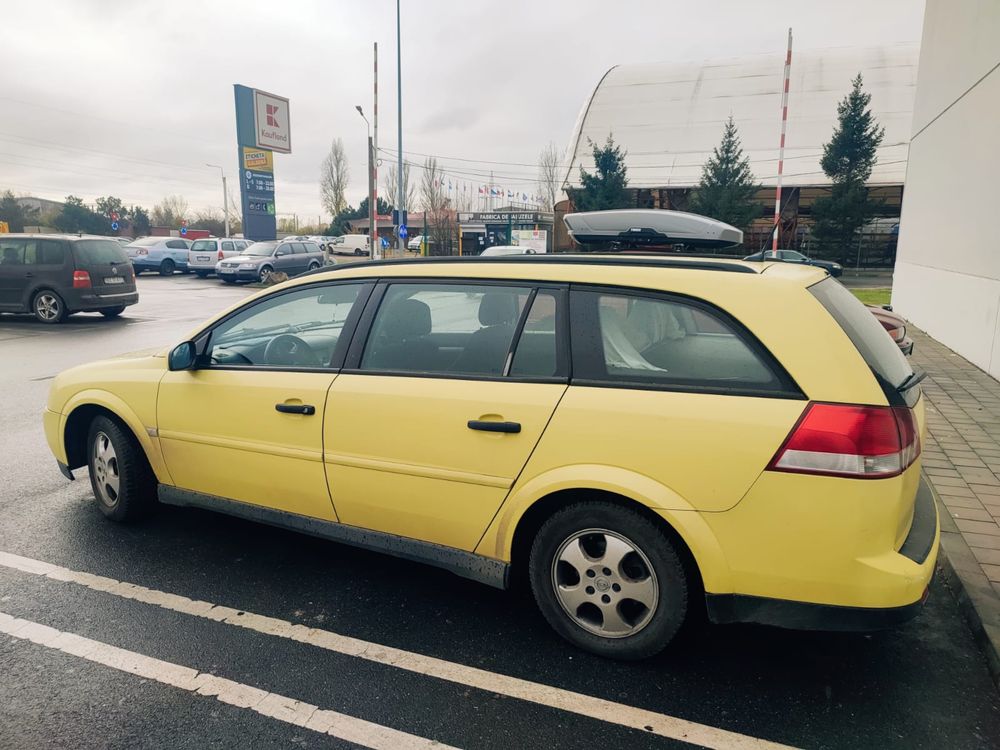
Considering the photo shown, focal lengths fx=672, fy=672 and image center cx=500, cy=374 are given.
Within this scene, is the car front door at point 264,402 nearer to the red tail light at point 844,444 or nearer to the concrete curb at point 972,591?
the red tail light at point 844,444

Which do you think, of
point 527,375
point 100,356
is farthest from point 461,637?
point 100,356

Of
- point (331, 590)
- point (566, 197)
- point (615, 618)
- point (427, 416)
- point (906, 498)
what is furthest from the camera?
point (566, 197)

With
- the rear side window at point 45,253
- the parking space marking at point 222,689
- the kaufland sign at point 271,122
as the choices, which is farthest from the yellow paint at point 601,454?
the kaufland sign at point 271,122

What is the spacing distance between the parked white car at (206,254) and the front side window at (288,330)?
86.9 ft

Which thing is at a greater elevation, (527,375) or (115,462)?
(527,375)

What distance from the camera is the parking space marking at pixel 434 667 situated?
2303 mm

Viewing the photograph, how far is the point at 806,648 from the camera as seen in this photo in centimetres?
280

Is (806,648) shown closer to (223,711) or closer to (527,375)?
(527,375)

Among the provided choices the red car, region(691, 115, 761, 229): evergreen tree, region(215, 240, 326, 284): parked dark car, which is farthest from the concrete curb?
region(691, 115, 761, 229): evergreen tree

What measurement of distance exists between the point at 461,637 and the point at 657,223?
2.44m

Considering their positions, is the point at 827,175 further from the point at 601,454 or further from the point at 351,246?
the point at 601,454

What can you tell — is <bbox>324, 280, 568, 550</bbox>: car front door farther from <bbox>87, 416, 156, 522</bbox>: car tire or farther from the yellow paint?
<bbox>87, 416, 156, 522</bbox>: car tire

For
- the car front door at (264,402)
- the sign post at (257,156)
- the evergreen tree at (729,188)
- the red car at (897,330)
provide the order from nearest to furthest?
1. the car front door at (264,402)
2. the red car at (897,330)
3. the evergreen tree at (729,188)
4. the sign post at (257,156)

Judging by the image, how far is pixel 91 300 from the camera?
1330 cm
